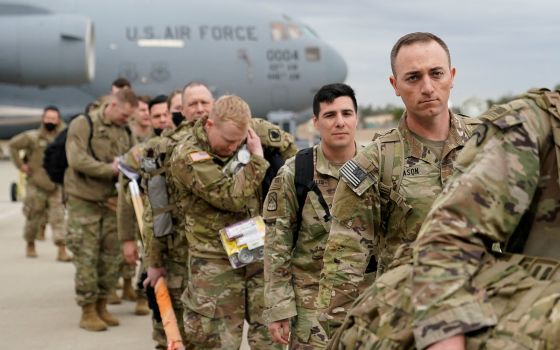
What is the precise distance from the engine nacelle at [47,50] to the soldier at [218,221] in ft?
54.1

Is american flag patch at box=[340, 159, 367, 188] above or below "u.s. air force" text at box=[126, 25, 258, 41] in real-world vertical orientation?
above

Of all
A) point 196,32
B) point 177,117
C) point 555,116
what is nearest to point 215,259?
point 177,117

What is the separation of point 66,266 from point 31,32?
40.0ft

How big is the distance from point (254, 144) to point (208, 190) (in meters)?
0.35

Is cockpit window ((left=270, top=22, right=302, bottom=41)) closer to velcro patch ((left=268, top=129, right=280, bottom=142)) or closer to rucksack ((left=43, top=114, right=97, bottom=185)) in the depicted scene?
rucksack ((left=43, top=114, right=97, bottom=185))

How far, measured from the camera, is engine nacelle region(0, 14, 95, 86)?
2106cm

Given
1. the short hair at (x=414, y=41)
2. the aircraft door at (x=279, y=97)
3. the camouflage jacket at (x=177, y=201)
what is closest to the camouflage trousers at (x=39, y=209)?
the camouflage jacket at (x=177, y=201)

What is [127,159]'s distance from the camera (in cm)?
645

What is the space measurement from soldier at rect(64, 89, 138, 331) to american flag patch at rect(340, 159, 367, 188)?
4624 mm

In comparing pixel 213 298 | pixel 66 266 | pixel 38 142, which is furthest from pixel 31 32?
pixel 213 298

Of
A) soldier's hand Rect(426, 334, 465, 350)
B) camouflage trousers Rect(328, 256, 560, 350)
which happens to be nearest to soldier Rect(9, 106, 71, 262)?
camouflage trousers Rect(328, 256, 560, 350)

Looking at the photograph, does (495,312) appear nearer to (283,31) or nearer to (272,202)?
(272,202)

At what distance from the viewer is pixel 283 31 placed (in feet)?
74.3

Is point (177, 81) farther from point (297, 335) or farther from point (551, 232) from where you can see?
point (551, 232)
